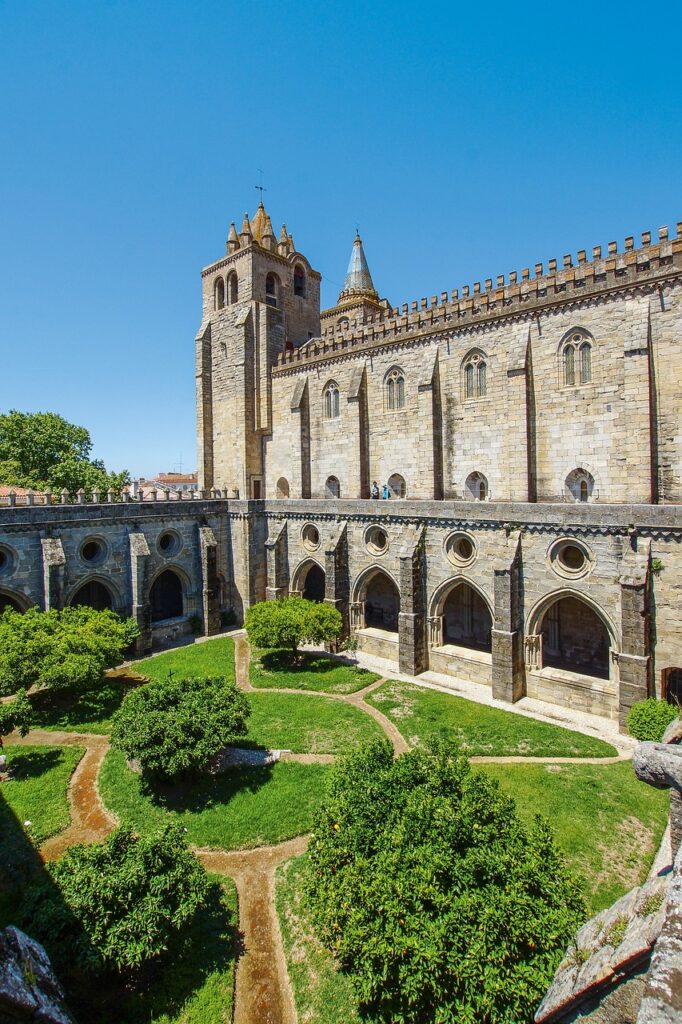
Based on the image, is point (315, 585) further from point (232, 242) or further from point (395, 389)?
point (232, 242)

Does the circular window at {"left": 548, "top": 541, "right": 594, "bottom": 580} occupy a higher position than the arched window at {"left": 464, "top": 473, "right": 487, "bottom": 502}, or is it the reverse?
the arched window at {"left": 464, "top": 473, "right": 487, "bottom": 502}

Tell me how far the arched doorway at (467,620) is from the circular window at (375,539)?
14.6 feet

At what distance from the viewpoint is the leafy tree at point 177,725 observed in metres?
13.8

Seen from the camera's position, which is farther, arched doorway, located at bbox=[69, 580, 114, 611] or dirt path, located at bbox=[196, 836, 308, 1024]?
arched doorway, located at bbox=[69, 580, 114, 611]

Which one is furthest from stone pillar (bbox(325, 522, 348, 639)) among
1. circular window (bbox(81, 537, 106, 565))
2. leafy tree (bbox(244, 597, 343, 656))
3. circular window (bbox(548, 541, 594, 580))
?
circular window (bbox(81, 537, 106, 565))

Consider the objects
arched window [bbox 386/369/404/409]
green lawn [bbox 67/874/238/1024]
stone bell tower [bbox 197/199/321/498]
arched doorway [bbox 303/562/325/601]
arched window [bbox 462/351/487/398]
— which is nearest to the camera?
green lawn [bbox 67/874/238/1024]

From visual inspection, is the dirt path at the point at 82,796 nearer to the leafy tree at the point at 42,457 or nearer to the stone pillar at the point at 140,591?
the stone pillar at the point at 140,591

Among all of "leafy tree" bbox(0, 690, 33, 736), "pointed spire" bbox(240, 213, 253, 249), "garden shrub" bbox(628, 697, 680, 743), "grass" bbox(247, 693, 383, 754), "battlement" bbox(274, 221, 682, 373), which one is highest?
"pointed spire" bbox(240, 213, 253, 249)

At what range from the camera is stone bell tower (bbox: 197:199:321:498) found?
3625cm

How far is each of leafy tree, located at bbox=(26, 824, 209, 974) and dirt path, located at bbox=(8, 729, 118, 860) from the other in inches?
144

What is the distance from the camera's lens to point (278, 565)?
101ft

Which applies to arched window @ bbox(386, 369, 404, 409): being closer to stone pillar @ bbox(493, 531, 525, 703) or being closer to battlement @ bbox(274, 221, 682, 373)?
battlement @ bbox(274, 221, 682, 373)

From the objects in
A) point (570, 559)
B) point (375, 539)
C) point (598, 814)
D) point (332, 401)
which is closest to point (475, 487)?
point (375, 539)

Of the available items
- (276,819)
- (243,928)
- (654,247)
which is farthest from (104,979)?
(654,247)
